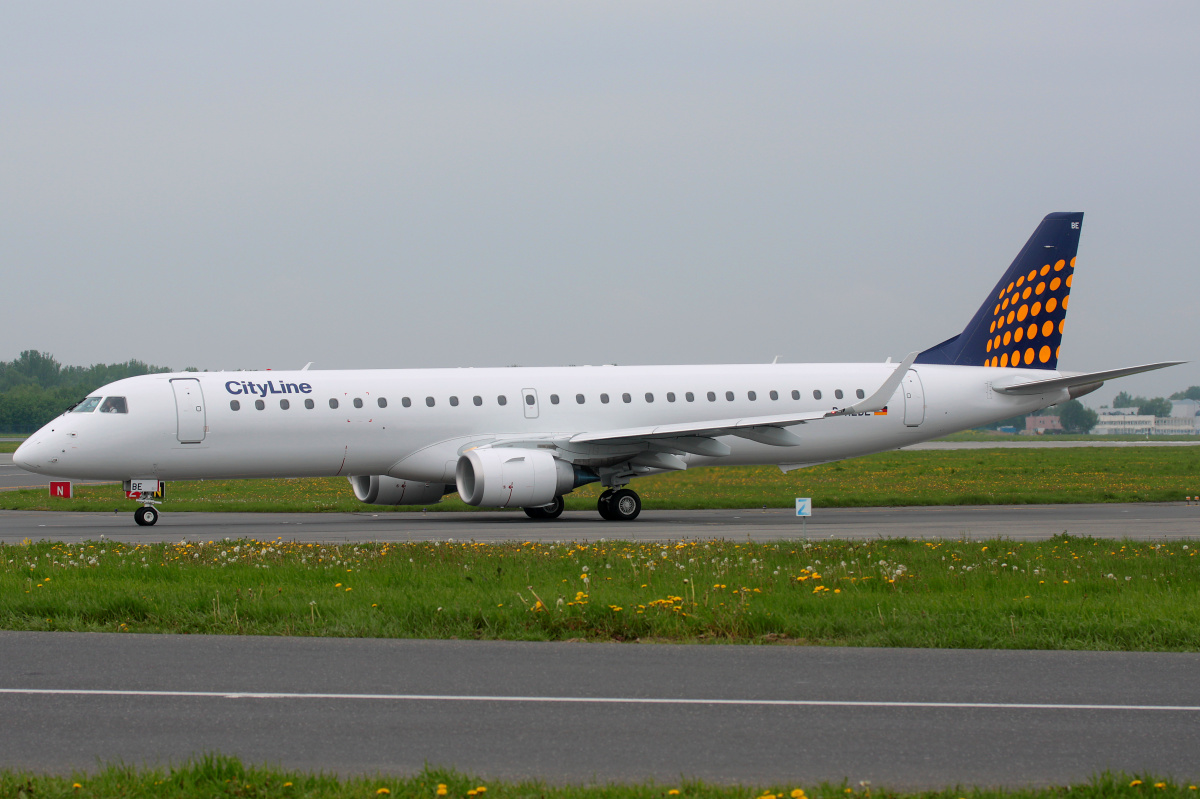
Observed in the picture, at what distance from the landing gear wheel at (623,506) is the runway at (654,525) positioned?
0.94ft

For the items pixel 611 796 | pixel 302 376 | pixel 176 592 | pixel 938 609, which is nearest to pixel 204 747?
Result: pixel 611 796

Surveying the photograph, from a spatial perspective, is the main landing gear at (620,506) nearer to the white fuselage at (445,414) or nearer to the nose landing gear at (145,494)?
the white fuselage at (445,414)

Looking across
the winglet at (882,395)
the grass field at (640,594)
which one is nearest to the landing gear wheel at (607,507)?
the winglet at (882,395)

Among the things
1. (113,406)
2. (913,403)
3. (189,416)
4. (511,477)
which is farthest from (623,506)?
(113,406)

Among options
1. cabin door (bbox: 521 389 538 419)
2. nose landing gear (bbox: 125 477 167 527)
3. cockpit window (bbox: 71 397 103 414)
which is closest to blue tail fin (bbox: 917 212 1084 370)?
cabin door (bbox: 521 389 538 419)

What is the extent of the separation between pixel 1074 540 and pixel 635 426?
12.6 m

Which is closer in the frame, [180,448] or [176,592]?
[176,592]

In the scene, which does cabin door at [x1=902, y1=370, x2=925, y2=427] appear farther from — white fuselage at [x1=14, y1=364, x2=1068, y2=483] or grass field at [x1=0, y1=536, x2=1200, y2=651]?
grass field at [x1=0, y1=536, x2=1200, y2=651]

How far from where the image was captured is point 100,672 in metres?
9.12

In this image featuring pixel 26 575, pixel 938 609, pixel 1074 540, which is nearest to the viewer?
pixel 938 609

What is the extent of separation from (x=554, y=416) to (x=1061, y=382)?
41.8 feet

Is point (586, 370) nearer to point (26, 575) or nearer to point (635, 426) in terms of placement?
point (635, 426)

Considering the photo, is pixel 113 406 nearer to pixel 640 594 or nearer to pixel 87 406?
pixel 87 406

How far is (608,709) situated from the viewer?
7.92 m
